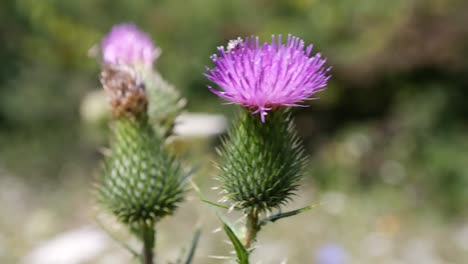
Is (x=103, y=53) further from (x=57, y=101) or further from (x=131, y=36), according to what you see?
(x=57, y=101)

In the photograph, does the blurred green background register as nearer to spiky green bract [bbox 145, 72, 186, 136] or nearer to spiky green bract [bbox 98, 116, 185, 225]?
spiky green bract [bbox 145, 72, 186, 136]

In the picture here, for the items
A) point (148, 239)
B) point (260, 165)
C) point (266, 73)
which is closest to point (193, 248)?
point (148, 239)

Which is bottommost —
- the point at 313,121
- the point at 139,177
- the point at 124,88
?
the point at 139,177

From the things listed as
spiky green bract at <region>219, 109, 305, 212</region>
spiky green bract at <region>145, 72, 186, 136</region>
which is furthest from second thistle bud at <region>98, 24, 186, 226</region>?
spiky green bract at <region>219, 109, 305, 212</region>

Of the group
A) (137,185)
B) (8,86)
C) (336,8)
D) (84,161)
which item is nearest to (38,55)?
(8,86)

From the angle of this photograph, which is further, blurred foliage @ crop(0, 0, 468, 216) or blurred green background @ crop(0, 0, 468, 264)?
blurred foliage @ crop(0, 0, 468, 216)

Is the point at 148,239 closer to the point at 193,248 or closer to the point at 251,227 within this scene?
the point at 193,248

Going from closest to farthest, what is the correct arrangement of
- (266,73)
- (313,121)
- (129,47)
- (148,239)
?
(266,73), (148,239), (129,47), (313,121)
